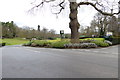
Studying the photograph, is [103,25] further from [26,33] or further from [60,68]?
[60,68]

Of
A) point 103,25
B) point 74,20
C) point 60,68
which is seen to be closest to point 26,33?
point 103,25

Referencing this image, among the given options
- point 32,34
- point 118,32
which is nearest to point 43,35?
point 32,34

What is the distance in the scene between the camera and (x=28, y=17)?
11133 mm

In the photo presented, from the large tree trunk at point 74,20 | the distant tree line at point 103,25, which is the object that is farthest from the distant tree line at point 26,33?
the large tree trunk at point 74,20

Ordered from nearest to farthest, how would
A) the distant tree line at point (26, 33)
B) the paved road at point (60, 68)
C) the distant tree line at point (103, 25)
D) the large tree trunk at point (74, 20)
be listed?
the paved road at point (60, 68), the large tree trunk at point (74, 20), the distant tree line at point (103, 25), the distant tree line at point (26, 33)

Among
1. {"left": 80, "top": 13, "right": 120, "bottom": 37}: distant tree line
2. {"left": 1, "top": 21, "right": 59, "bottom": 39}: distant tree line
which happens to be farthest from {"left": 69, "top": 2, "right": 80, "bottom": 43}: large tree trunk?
{"left": 1, "top": 21, "right": 59, "bottom": 39}: distant tree line

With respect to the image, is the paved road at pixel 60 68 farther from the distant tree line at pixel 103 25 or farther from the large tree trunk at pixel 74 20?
the distant tree line at pixel 103 25

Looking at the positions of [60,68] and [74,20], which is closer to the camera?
[60,68]

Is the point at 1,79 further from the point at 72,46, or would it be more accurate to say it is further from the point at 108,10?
the point at 108,10

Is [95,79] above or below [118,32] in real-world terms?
below

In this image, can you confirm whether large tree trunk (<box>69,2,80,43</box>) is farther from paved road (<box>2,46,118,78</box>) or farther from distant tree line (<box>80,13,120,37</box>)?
distant tree line (<box>80,13,120,37</box>)

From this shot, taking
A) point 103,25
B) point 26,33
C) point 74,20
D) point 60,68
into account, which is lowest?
point 60,68

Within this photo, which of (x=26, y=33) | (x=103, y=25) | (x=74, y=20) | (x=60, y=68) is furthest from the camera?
(x=26, y=33)

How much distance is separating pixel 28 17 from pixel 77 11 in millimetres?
5095
